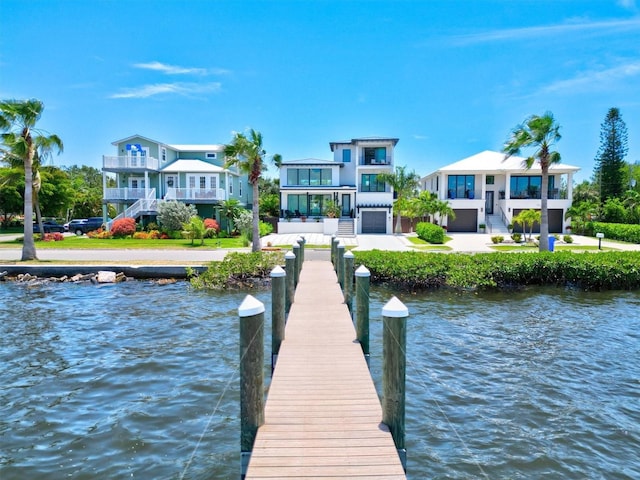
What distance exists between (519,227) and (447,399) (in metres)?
37.3

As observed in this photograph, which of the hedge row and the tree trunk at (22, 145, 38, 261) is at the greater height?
the tree trunk at (22, 145, 38, 261)

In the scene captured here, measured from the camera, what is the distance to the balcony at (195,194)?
4003cm

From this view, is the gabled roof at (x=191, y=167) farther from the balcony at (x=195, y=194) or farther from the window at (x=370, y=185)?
the window at (x=370, y=185)

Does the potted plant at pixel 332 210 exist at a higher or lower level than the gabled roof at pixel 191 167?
lower

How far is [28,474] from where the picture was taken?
6.51 m

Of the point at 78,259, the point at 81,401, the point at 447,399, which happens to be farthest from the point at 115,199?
the point at 447,399

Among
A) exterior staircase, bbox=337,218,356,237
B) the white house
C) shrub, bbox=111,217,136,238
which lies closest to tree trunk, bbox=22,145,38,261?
shrub, bbox=111,217,136,238

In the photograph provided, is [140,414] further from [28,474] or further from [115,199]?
[115,199]

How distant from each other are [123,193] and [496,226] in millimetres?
32021

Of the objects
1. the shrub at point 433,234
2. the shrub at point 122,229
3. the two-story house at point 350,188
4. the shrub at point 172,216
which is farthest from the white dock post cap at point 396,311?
the two-story house at point 350,188

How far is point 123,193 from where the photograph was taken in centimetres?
3975

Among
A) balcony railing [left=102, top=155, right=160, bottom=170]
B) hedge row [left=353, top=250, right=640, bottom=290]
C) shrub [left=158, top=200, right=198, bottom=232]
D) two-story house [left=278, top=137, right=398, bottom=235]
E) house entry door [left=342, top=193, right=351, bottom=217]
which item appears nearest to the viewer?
hedge row [left=353, top=250, right=640, bottom=290]

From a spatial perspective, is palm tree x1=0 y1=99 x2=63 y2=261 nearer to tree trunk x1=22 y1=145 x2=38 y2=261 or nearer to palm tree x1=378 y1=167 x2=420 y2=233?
tree trunk x1=22 y1=145 x2=38 y2=261

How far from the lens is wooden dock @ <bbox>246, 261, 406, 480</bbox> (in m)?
4.88
